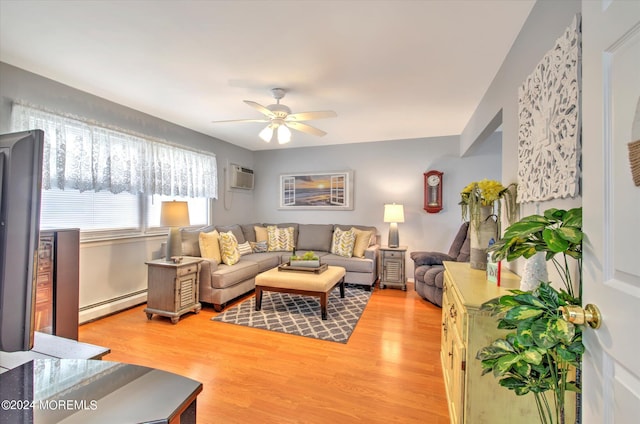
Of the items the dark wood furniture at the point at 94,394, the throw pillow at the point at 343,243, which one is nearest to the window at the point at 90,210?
the dark wood furniture at the point at 94,394

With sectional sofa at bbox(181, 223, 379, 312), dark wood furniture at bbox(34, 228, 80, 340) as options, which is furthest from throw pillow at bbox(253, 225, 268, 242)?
dark wood furniture at bbox(34, 228, 80, 340)

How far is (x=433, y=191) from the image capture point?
14.9 feet

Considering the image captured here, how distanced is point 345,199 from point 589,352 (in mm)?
4474

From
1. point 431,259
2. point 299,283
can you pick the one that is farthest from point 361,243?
point 299,283

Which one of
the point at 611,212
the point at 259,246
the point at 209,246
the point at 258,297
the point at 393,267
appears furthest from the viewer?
the point at 259,246

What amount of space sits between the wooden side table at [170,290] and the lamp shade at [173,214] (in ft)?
1.48

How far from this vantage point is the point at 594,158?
699 mm

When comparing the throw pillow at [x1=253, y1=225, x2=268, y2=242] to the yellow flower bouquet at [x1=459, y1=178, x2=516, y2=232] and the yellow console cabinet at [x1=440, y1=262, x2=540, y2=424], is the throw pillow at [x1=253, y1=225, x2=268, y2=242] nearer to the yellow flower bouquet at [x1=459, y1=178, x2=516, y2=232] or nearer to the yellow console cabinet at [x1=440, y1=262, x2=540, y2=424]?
the yellow flower bouquet at [x1=459, y1=178, x2=516, y2=232]

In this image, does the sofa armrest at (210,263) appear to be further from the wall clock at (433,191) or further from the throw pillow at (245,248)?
the wall clock at (433,191)

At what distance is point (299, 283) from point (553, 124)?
8.40 feet

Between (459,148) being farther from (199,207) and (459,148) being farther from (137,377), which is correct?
(137,377)

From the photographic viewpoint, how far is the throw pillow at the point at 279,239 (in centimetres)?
497

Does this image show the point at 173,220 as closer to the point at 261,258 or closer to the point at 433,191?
the point at 261,258

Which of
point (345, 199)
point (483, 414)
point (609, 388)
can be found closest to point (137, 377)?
point (609, 388)
